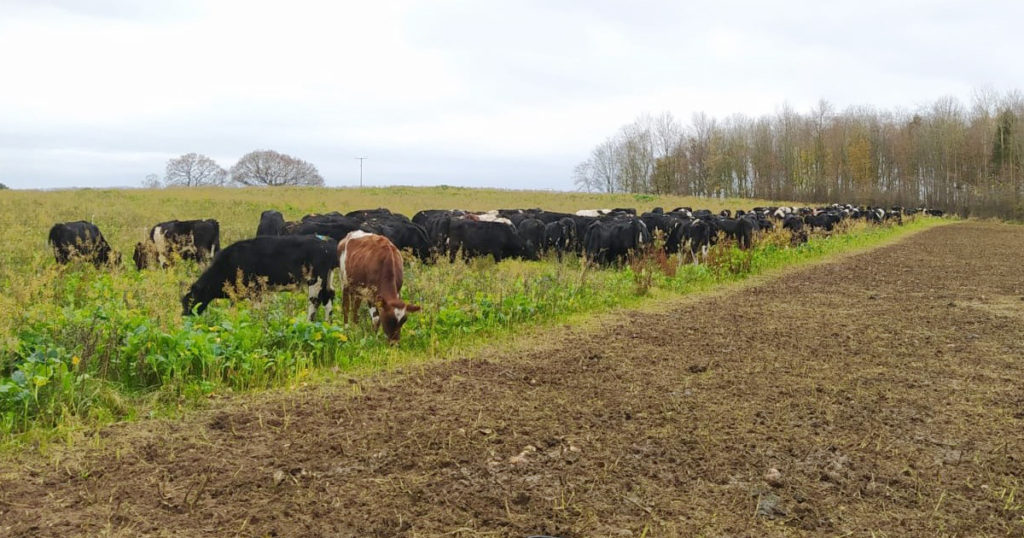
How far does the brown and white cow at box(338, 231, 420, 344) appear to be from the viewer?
7.59m

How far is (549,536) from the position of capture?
3.55 m

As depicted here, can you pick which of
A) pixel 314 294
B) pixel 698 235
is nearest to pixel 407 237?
pixel 314 294

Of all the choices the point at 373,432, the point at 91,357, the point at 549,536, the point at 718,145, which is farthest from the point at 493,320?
the point at 718,145

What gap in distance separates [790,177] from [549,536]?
8201 centimetres

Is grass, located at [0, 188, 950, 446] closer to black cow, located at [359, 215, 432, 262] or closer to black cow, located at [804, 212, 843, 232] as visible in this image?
black cow, located at [359, 215, 432, 262]

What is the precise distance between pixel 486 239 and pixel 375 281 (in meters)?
9.31

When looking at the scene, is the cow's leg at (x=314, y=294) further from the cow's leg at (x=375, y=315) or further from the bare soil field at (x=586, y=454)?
the bare soil field at (x=586, y=454)

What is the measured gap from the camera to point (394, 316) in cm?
754

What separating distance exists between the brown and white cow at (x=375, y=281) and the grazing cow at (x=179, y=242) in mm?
6705

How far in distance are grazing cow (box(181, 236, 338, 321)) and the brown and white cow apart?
303 millimetres

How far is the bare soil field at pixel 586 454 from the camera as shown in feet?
12.3

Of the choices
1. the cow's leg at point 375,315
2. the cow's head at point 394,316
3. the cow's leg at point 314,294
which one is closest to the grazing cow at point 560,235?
the cow's leg at point 314,294

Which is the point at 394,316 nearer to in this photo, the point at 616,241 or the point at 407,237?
the point at 407,237

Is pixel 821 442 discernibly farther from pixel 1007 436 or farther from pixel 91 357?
pixel 91 357
